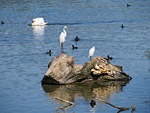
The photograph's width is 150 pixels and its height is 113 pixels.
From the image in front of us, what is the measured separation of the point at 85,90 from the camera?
18.1m

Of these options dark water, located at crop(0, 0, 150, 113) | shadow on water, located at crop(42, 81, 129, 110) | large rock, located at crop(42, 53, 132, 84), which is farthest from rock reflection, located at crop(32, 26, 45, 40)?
shadow on water, located at crop(42, 81, 129, 110)

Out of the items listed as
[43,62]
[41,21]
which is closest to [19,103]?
[43,62]

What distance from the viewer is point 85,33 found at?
3691cm

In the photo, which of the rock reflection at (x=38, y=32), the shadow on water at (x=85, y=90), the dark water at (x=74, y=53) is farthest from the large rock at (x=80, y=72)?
the rock reflection at (x=38, y=32)

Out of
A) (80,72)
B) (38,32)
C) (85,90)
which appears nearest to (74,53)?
(80,72)

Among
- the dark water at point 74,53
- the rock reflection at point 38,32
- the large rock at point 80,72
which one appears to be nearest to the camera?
the dark water at point 74,53

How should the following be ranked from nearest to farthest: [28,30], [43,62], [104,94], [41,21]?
[104,94]
[43,62]
[28,30]
[41,21]

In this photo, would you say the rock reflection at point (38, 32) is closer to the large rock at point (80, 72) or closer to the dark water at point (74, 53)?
the dark water at point (74, 53)

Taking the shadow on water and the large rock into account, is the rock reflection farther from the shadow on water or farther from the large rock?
the shadow on water

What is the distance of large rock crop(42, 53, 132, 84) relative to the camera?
62.5ft

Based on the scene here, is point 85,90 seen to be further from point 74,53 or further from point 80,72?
point 74,53

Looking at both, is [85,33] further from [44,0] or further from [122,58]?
[44,0]

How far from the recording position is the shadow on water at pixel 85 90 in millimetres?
17038

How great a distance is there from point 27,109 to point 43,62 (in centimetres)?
923
